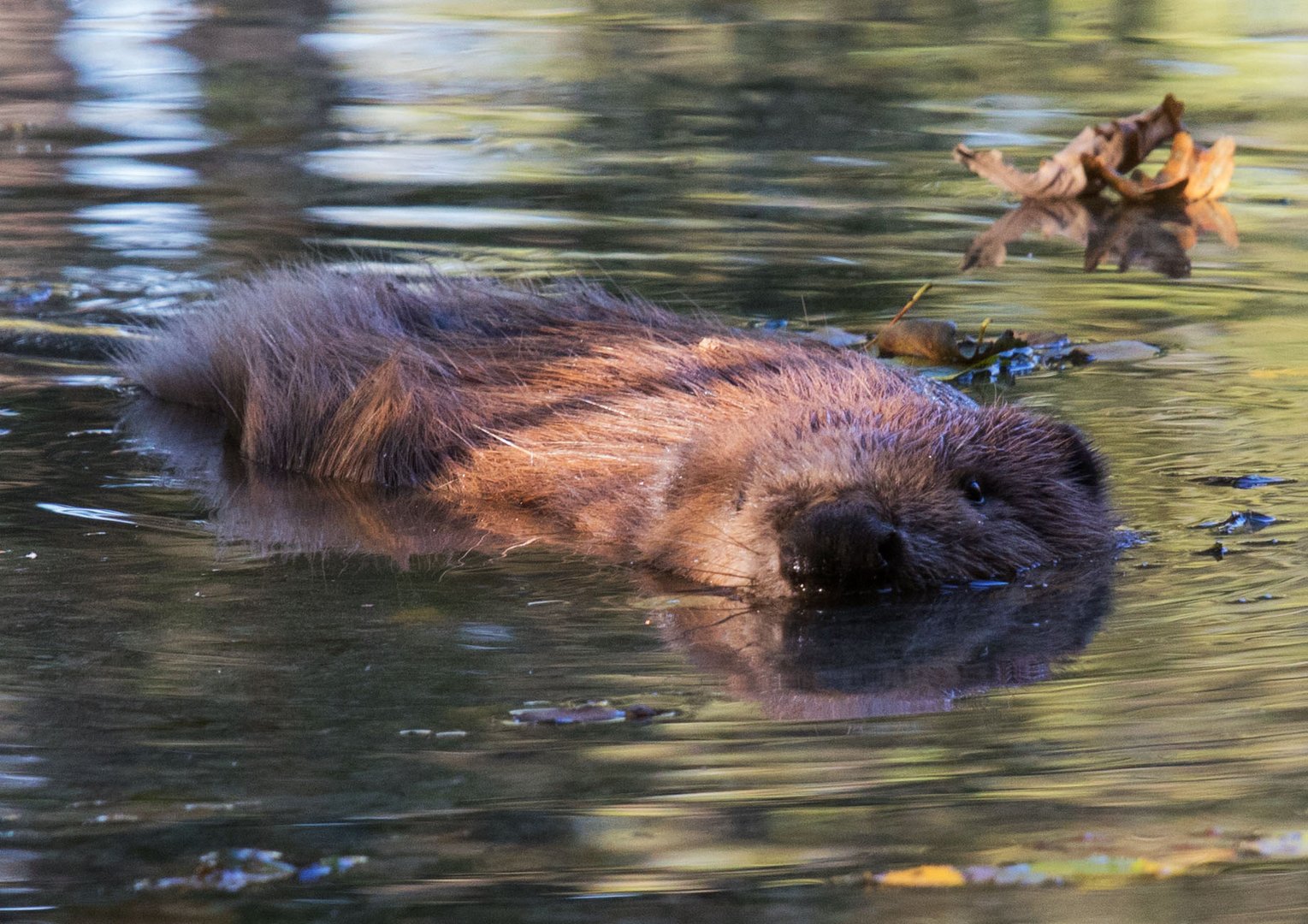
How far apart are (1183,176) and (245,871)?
26.4ft

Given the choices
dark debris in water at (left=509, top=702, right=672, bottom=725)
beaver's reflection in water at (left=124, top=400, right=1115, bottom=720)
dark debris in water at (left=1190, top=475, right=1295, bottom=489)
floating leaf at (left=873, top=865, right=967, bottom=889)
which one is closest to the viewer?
floating leaf at (left=873, top=865, right=967, bottom=889)

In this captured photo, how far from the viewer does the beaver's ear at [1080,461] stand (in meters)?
4.88

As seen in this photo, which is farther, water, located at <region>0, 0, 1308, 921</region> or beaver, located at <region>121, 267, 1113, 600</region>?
beaver, located at <region>121, 267, 1113, 600</region>

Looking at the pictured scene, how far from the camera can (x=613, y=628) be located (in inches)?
162

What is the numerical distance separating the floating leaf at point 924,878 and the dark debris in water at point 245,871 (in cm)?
75

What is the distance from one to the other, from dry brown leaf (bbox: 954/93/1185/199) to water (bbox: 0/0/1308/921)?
0.59 feet

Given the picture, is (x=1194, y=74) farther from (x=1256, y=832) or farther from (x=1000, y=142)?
(x=1256, y=832)

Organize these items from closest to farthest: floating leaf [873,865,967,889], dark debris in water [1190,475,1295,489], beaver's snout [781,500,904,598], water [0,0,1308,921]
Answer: floating leaf [873,865,967,889] < water [0,0,1308,921] < beaver's snout [781,500,904,598] < dark debris in water [1190,475,1295,489]

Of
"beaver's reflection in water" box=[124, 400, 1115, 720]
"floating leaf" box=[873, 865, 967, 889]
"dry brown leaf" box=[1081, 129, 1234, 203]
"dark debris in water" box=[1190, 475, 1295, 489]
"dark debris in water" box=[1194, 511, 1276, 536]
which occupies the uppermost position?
"floating leaf" box=[873, 865, 967, 889]

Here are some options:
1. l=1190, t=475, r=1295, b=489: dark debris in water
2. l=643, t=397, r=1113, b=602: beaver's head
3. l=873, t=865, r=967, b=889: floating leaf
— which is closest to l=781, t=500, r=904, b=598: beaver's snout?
l=643, t=397, r=1113, b=602: beaver's head

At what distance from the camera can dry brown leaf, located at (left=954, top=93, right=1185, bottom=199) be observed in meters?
9.49

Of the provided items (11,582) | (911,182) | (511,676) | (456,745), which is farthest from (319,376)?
(911,182)

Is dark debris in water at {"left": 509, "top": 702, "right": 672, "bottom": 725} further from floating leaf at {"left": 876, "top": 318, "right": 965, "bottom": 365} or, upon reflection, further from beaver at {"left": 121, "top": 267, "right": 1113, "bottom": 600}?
floating leaf at {"left": 876, "top": 318, "right": 965, "bottom": 365}

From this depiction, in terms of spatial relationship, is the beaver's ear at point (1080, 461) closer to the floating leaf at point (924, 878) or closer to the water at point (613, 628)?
the water at point (613, 628)
